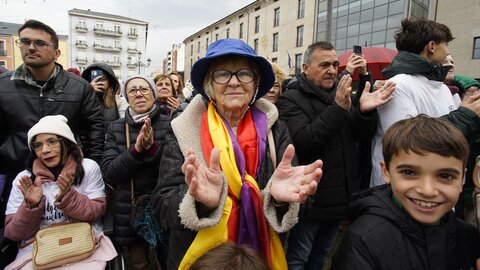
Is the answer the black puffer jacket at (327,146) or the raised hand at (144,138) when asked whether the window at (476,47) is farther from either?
the raised hand at (144,138)

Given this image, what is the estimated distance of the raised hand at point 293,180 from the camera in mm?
1374

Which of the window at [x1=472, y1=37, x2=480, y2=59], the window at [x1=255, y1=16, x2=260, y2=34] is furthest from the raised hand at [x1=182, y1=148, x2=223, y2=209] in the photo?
Result: the window at [x1=255, y1=16, x2=260, y2=34]

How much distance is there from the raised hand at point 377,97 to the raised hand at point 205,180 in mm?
1354

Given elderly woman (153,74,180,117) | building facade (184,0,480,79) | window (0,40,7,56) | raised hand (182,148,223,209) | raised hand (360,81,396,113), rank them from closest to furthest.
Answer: raised hand (182,148,223,209), raised hand (360,81,396,113), elderly woman (153,74,180,117), building facade (184,0,480,79), window (0,40,7,56)

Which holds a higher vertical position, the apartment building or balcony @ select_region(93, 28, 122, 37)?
balcony @ select_region(93, 28, 122, 37)

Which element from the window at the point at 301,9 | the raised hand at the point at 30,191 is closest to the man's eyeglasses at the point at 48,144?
the raised hand at the point at 30,191

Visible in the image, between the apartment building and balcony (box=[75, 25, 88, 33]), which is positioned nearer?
the apartment building

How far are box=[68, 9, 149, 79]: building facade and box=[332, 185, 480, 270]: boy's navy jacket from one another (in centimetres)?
6333

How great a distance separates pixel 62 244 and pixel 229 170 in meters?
1.41

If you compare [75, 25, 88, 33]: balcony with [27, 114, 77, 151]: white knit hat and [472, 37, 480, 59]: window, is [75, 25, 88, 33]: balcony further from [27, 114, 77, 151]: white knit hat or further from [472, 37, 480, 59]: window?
[27, 114, 77, 151]: white knit hat

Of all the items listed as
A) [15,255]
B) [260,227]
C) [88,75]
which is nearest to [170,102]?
[88,75]

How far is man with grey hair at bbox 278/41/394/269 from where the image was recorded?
2.14 m

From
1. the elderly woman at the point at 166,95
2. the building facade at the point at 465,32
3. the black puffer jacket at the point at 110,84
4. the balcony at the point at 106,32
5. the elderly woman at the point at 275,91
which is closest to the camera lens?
the elderly woman at the point at 275,91

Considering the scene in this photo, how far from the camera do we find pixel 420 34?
2213 mm
